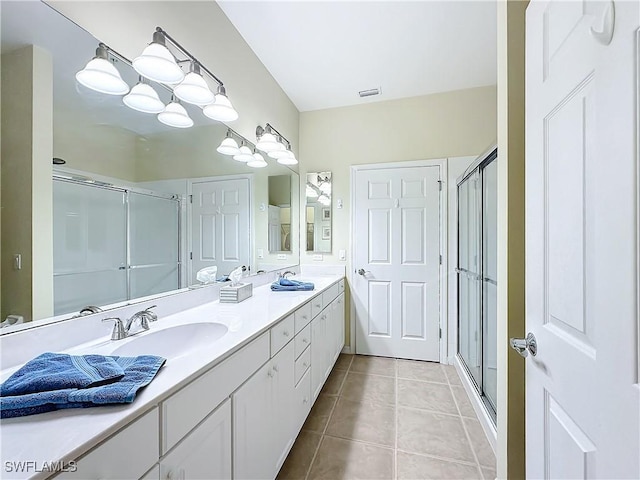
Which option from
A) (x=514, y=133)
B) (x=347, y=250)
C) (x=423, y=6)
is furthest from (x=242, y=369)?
(x=423, y=6)

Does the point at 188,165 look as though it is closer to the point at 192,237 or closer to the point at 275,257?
the point at 192,237

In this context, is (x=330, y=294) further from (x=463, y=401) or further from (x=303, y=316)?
(x=463, y=401)

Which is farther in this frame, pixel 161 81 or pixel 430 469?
pixel 430 469

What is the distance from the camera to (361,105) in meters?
2.97

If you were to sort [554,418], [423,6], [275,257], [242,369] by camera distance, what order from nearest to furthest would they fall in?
[554,418] → [242,369] → [423,6] → [275,257]

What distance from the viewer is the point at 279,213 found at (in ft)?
9.12

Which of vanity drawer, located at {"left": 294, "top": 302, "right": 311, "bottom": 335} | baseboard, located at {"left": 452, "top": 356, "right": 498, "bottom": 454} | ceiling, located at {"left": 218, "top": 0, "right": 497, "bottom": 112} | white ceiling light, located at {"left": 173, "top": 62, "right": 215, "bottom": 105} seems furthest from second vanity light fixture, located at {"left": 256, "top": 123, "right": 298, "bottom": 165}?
baseboard, located at {"left": 452, "top": 356, "right": 498, "bottom": 454}

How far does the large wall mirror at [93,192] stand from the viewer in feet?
2.87

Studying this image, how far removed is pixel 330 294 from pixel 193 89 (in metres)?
1.76

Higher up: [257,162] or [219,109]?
[219,109]

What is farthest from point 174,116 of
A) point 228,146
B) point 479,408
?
point 479,408

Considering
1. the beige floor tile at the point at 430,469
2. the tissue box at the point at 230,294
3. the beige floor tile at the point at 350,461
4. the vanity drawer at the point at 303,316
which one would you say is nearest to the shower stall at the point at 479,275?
the beige floor tile at the point at 430,469

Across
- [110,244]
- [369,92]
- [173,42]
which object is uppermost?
[369,92]

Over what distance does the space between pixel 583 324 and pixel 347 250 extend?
2.38 meters
